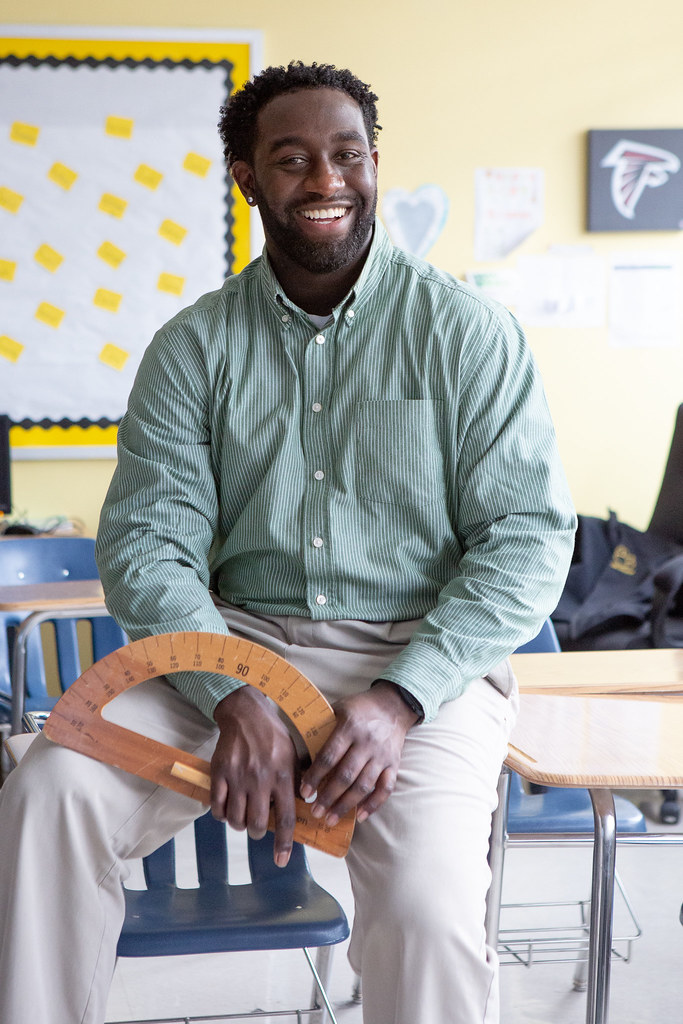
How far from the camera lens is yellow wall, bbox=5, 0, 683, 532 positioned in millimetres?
3846

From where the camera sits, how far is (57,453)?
386cm

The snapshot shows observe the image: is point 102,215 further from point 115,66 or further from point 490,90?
point 490,90

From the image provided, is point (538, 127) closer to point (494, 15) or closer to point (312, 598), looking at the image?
point (494, 15)

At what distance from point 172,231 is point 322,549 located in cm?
269

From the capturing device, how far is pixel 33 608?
2471mm

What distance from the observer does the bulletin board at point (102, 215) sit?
3771 mm

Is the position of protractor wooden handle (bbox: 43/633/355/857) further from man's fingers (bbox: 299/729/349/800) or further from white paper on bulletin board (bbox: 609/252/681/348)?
white paper on bulletin board (bbox: 609/252/681/348)

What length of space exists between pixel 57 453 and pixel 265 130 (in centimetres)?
248

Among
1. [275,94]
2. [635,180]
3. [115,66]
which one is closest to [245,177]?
[275,94]

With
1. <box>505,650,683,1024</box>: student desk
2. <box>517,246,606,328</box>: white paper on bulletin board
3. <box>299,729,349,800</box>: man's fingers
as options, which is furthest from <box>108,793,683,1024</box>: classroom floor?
<box>517,246,606,328</box>: white paper on bulletin board

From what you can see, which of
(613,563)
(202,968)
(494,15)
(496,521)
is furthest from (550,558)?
(494,15)

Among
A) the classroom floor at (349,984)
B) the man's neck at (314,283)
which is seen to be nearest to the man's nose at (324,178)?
the man's neck at (314,283)

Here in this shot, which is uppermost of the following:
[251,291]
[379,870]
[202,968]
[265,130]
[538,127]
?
[538,127]

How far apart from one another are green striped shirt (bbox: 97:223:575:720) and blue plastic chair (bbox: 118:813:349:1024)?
244mm
